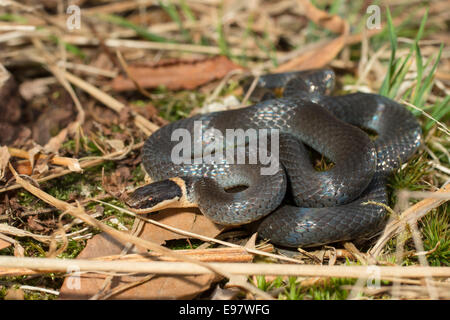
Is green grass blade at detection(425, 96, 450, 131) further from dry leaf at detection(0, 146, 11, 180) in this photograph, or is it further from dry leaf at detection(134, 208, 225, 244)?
dry leaf at detection(0, 146, 11, 180)

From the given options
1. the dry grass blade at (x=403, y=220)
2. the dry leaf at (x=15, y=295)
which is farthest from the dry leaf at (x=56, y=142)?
the dry grass blade at (x=403, y=220)

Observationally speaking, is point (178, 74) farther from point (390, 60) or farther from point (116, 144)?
point (390, 60)

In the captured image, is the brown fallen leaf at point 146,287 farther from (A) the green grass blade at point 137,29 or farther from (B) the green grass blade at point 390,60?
(A) the green grass blade at point 137,29

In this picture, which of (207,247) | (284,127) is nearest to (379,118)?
(284,127)

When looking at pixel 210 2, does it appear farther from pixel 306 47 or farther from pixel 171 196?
pixel 171 196

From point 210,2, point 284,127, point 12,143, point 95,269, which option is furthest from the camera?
point 210,2
